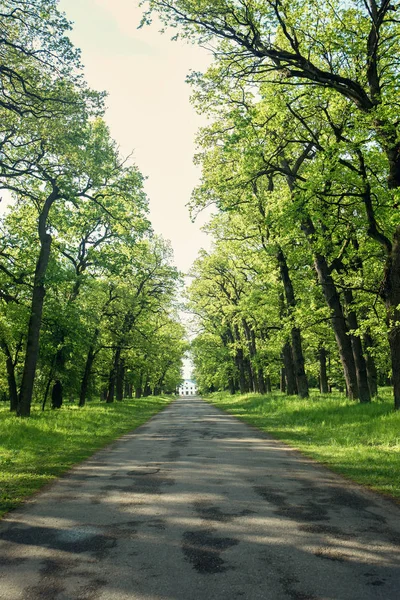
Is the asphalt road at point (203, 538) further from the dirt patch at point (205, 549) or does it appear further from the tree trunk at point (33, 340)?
the tree trunk at point (33, 340)

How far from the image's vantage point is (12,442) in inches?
475

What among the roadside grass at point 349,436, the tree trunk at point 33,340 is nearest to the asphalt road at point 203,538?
the roadside grass at point 349,436

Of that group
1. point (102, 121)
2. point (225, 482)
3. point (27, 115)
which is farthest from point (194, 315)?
point (225, 482)

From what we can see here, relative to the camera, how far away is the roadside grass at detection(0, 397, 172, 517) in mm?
7868

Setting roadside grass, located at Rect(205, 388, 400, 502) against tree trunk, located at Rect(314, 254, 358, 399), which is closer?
roadside grass, located at Rect(205, 388, 400, 502)

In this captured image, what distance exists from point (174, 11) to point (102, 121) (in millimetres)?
12721

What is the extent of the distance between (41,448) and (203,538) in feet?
27.3

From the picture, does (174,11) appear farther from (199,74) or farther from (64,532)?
(64,532)

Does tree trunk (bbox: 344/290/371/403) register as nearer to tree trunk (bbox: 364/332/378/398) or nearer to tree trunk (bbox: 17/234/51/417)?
tree trunk (bbox: 364/332/378/398)

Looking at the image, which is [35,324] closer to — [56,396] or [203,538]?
[56,396]

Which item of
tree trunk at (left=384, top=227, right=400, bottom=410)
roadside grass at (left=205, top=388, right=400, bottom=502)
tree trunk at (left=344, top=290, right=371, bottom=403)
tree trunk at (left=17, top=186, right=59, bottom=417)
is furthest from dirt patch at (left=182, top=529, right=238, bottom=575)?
tree trunk at (left=17, top=186, right=59, bottom=417)

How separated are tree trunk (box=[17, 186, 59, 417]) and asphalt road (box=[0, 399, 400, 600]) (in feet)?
37.0

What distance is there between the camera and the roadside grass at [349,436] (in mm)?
8266

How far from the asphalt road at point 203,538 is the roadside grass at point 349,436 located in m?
0.77
